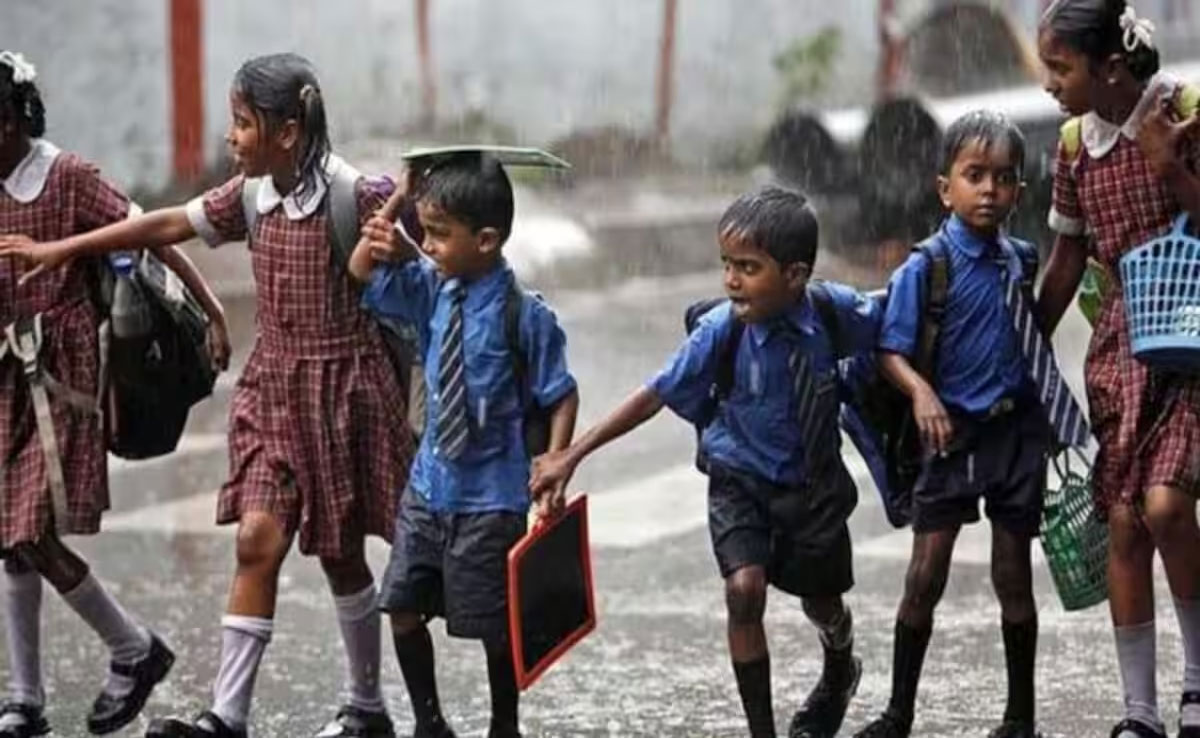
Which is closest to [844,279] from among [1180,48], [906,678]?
[1180,48]

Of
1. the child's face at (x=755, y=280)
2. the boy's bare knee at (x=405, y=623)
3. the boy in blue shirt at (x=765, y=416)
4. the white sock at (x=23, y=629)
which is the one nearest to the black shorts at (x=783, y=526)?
the boy in blue shirt at (x=765, y=416)

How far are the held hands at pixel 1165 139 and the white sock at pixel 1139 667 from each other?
3.29 ft

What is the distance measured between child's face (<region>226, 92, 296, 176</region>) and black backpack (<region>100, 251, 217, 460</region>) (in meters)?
0.54

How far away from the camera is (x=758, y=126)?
829 inches

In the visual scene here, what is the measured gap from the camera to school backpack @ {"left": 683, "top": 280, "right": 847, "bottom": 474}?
19.4 feet

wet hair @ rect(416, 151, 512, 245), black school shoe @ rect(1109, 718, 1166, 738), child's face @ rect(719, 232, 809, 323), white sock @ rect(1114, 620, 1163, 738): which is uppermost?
wet hair @ rect(416, 151, 512, 245)

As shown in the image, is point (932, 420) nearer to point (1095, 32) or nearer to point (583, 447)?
point (583, 447)

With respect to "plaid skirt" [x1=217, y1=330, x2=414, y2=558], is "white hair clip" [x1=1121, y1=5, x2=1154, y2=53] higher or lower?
higher

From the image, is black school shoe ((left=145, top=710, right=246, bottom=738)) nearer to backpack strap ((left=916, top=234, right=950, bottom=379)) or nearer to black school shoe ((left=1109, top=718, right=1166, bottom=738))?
backpack strap ((left=916, top=234, right=950, bottom=379))

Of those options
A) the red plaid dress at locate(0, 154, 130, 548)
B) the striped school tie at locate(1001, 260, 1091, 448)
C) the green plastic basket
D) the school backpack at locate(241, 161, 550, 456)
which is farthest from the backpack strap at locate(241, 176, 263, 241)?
the green plastic basket

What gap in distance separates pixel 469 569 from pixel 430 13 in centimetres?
1411

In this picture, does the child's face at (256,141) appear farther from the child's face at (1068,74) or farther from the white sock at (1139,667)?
the white sock at (1139,667)

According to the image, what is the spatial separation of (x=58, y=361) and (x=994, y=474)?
2.16m

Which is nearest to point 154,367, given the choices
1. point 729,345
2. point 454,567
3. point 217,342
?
point 217,342
